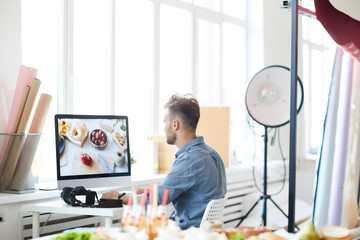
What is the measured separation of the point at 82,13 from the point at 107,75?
528mm

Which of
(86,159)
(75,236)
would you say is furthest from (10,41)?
(75,236)

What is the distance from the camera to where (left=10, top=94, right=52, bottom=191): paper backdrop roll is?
2689 mm

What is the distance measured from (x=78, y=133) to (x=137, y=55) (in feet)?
5.36

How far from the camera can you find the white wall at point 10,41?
2998 millimetres

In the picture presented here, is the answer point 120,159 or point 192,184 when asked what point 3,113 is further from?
point 192,184

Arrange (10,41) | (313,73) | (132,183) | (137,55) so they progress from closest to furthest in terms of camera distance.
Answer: (10,41), (132,183), (137,55), (313,73)

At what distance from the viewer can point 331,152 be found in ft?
8.18

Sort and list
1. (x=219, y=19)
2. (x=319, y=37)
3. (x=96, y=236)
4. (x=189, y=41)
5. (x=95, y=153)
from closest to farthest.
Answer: (x=96, y=236) < (x=95, y=153) < (x=189, y=41) < (x=219, y=19) < (x=319, y=37)

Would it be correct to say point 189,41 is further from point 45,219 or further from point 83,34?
point 45,219

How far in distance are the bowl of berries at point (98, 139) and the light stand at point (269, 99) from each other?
64.1 inches

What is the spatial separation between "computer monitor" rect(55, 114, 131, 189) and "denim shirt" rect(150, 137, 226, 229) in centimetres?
50

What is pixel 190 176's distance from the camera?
2434 millimetres

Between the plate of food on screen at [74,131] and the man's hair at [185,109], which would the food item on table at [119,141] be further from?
the man's hair at [185,109]

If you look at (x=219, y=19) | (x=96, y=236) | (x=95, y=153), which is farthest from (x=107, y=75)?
(x=96, y=236)
